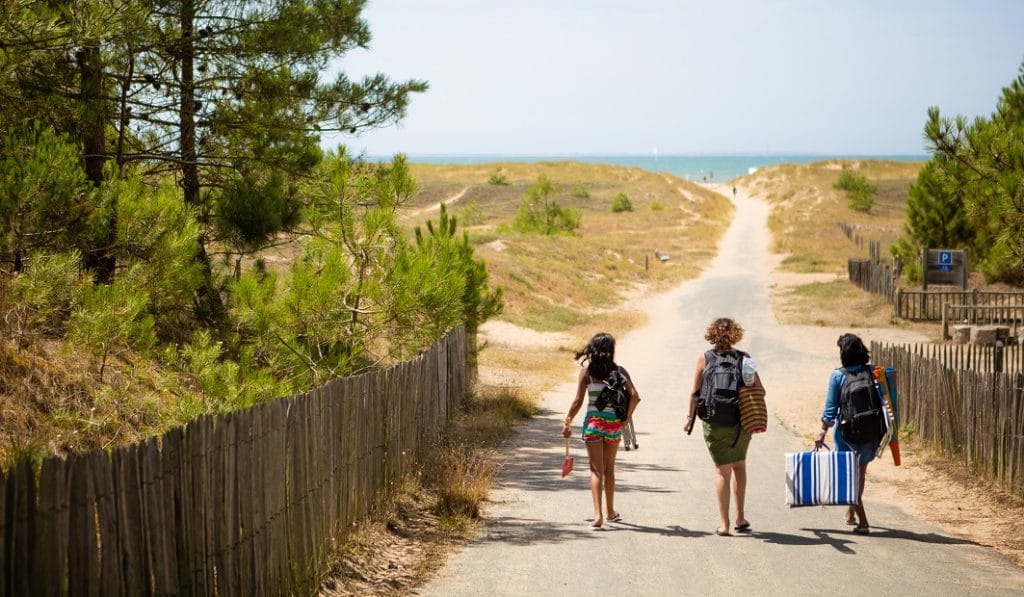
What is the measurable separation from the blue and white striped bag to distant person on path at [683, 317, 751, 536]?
0.42 meters

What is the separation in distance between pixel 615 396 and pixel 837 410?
6.38ft

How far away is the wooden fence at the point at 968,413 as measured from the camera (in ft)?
33.0

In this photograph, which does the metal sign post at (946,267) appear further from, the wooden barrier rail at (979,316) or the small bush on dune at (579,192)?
the small bush on dune at (579,192)

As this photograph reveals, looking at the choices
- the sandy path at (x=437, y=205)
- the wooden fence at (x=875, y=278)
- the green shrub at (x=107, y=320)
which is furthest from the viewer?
the sandy path at (x=437, y=205)

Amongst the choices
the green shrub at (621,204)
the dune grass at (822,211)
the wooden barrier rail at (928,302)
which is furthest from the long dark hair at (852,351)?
the green shrub at (621,204)

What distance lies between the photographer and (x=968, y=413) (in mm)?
11375

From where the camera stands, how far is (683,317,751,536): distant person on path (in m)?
8.40

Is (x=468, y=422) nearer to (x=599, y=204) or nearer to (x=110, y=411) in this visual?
(x=110, y=411)

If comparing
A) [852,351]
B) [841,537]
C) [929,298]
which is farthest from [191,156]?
[929,298]

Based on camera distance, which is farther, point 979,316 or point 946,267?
point 946,267

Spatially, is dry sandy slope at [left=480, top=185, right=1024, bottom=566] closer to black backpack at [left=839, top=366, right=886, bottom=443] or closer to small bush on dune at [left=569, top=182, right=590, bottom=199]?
black backpack at [left=839, top=366, right=886, bottom=443]

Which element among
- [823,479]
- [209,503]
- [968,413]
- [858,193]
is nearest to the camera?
[209,503]

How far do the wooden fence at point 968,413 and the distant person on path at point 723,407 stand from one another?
3204 mm

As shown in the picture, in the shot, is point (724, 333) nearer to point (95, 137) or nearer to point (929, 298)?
point (95, 137)
